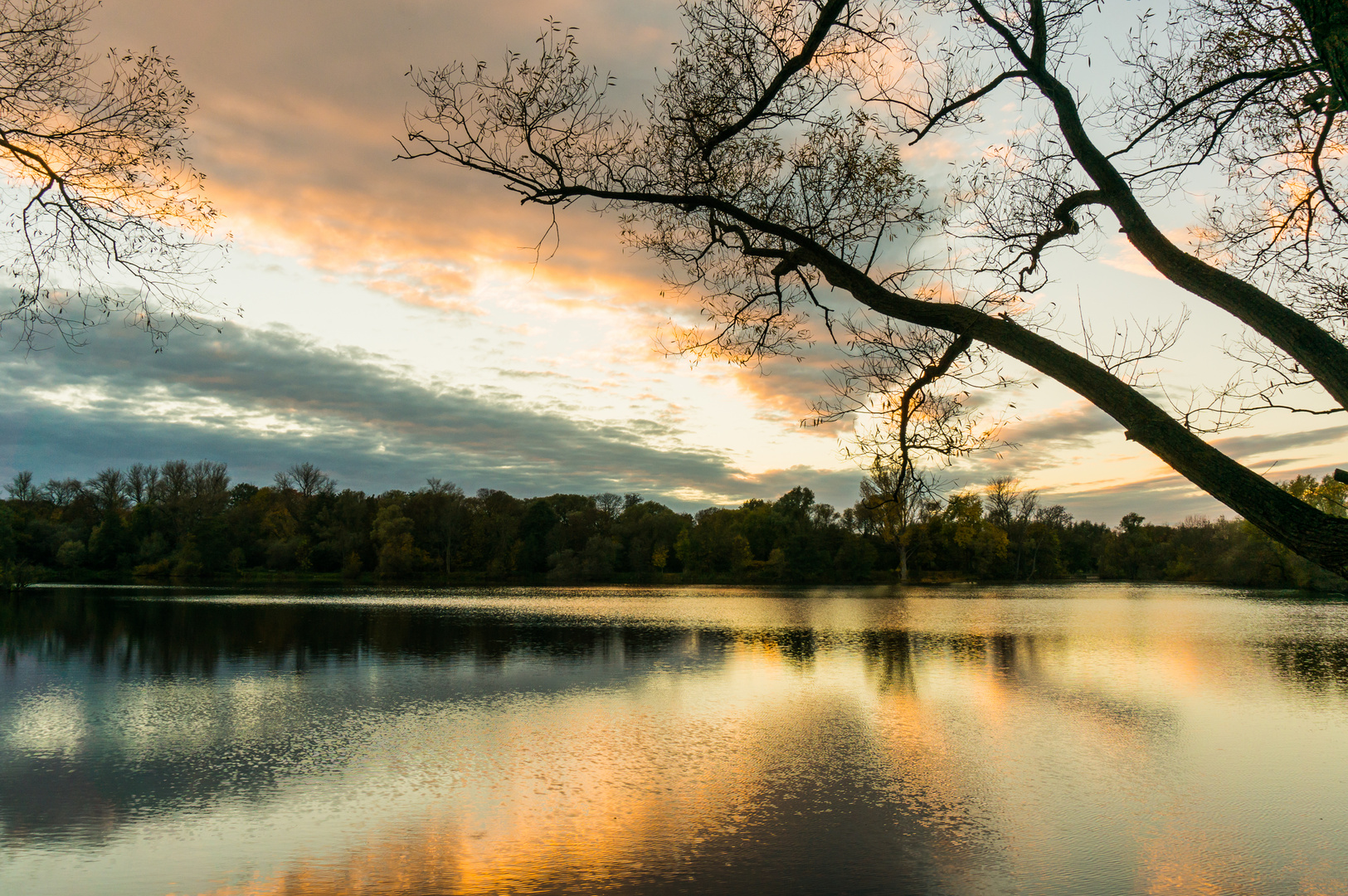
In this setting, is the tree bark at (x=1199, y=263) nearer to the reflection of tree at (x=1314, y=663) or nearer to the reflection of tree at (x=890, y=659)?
the reflection of tree at (x=890, y=659)

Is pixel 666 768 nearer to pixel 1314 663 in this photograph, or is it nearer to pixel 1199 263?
pixel 1199 263

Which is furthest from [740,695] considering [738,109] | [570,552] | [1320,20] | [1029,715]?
[570,552]

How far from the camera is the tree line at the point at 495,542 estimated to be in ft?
216

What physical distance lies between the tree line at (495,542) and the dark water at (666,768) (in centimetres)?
5046

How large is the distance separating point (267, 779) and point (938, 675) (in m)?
13.0

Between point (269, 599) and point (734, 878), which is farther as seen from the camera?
point (269, 599)

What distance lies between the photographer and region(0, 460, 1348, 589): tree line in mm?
65875

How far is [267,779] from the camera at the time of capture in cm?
923

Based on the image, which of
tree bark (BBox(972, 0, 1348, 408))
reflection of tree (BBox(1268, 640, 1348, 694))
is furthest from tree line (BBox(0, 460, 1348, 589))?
tree bark (BBox(972, 0, 1348, 408))

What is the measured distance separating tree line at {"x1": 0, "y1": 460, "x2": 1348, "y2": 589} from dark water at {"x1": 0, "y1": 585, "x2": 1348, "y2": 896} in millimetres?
50456

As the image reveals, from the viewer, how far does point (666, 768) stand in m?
9.80

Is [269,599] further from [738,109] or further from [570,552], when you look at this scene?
[738,109]

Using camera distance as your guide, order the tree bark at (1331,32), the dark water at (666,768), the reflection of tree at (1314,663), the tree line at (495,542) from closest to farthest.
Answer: the tree bark at (1331,32) → the dark water at (666,768) → the reflection of tree at (1314,663) → the tree line at (495,542)

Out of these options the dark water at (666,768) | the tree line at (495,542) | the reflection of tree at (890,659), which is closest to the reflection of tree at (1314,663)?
the dark water at (666,768)
